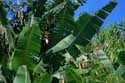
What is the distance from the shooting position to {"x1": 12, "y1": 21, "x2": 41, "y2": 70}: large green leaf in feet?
14.6

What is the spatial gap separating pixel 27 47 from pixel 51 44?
1.94ft

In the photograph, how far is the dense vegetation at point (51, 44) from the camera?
454 cm

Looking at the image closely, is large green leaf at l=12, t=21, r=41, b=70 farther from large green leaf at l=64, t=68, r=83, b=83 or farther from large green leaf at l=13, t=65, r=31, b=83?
large green leaf at l=64, t=68, r=83, b=83

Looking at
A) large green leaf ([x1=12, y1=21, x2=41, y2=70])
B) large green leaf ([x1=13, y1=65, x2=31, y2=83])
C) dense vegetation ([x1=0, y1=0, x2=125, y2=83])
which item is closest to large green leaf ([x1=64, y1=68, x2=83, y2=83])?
dense vegetation ([x1=0, y1=0, x2=125, y2=83])

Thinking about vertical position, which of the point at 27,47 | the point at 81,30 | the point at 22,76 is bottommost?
the point at 22,76

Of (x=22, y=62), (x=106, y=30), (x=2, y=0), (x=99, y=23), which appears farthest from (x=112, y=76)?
(x=106, y=30)

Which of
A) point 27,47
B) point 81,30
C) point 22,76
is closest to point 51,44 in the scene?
point 81,30

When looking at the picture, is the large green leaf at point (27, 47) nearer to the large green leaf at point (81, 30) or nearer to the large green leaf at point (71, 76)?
the large green leaf at point (81, 30)

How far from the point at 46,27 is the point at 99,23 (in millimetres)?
740

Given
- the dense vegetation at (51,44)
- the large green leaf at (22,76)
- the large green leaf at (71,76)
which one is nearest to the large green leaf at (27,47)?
the dense vegetation at (51,44)

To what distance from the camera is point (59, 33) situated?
4.93 meters

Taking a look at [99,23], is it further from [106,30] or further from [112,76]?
[106,30]

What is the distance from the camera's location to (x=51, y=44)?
5.04 m

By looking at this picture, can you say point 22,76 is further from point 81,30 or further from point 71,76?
point 81,30
